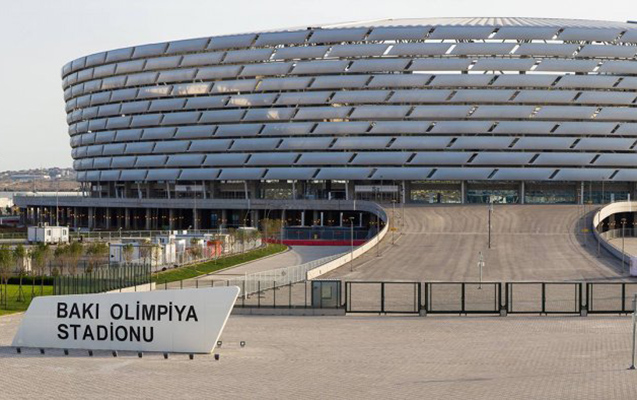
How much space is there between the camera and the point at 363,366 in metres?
28.1

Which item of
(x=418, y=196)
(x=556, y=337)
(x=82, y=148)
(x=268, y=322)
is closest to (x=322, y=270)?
(x=268, y=322)

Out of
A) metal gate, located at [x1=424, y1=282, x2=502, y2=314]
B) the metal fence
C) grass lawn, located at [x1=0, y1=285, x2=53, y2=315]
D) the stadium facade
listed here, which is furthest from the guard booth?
the stadium facade

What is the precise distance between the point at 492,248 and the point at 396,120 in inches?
1884

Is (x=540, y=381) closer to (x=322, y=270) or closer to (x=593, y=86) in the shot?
(x=322, y=270)

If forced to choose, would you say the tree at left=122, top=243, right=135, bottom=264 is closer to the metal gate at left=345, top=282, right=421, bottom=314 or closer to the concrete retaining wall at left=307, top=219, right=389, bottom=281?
the concrete retaining wall at left=307, top=219, right=389, bottom=281

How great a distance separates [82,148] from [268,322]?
126329mm

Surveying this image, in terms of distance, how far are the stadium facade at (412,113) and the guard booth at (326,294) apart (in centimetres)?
8300

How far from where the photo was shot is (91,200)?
137 m

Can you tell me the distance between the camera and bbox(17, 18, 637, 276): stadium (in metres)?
123

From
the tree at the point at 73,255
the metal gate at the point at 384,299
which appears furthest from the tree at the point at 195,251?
the metal gate at the point at 384,299

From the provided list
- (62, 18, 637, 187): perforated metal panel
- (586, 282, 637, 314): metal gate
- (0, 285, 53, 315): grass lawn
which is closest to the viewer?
(586, 282, 637, 314): metal gate

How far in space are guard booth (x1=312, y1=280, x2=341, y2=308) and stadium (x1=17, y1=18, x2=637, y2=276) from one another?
244 ft

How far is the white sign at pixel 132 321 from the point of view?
30234 mm

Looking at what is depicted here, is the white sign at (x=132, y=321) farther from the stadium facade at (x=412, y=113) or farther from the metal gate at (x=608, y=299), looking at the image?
the stadium facade at (x=412, y=113)
